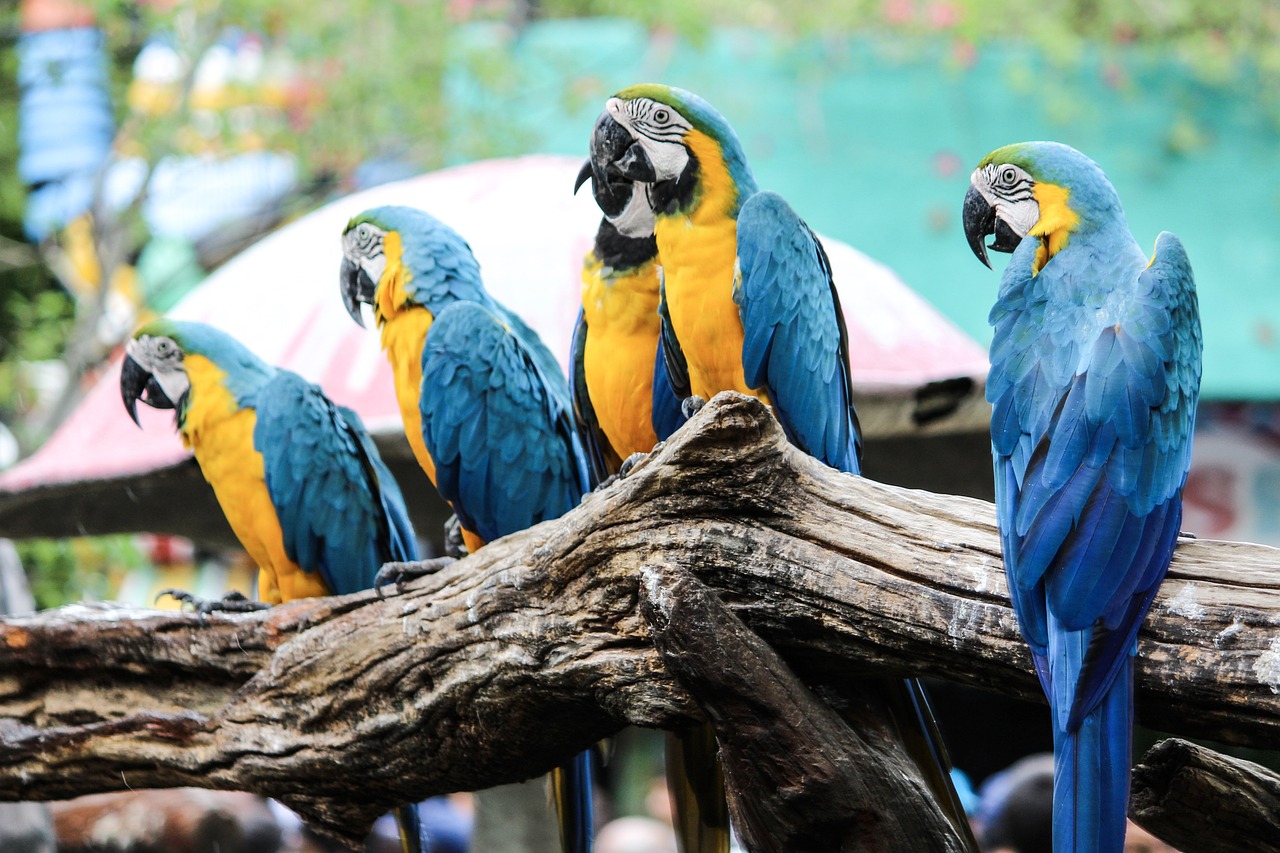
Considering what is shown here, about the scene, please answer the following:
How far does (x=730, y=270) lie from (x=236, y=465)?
1.08m

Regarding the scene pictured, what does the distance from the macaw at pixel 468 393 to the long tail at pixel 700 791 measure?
0.82ft

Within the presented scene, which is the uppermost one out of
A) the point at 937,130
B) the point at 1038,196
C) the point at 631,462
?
the point at 937,130

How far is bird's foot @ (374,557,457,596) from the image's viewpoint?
2014 mm

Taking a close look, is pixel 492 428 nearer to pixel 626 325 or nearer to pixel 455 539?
pixel 626 325

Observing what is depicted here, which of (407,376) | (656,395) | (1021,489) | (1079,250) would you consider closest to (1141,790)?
(1021,489)

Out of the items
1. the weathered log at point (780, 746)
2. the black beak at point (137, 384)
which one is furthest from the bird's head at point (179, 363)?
the weathered log at point (780, 746)

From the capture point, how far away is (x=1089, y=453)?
1.38 m

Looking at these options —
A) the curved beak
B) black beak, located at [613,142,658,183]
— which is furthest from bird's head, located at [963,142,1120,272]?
black beak, located at [613,142,658,183]

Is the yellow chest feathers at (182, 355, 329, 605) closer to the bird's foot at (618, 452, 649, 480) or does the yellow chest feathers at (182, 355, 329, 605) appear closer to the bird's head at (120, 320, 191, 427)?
the bird's head at (120, 320, 191, 427)

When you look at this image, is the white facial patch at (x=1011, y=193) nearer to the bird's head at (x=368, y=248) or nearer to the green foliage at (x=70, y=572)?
the bird's head at (x=368, y=248)

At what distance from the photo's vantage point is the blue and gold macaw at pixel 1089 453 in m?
1.30

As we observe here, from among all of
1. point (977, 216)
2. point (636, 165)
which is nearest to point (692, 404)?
point (636, 165)

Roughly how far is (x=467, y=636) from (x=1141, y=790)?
0.96 m

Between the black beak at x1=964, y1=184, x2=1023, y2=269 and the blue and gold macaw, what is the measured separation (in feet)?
0.36
